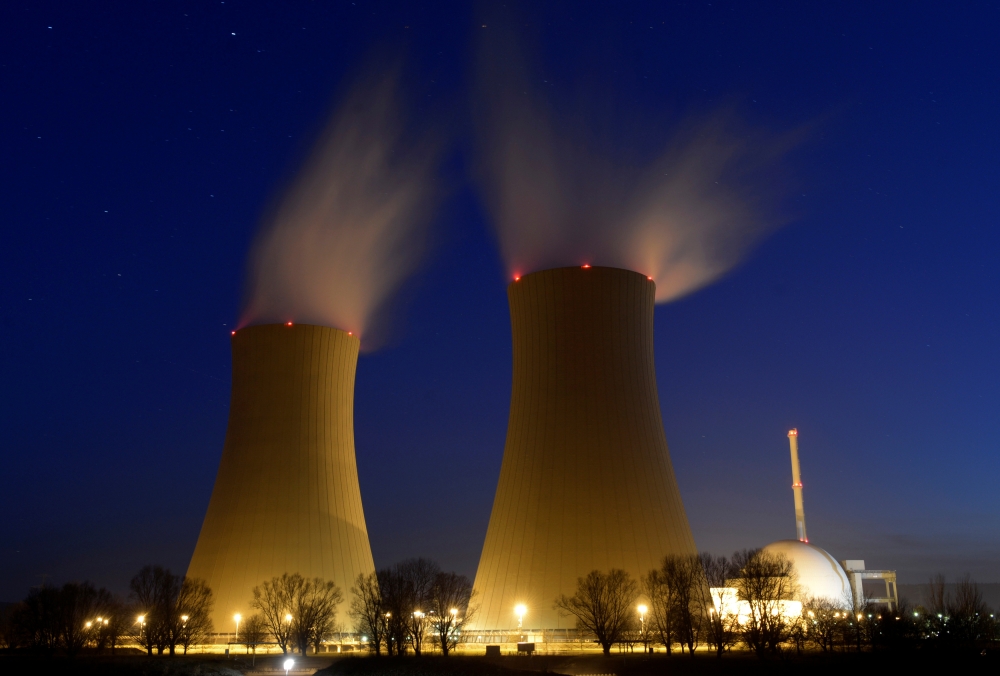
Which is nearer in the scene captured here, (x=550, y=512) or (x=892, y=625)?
(x=550, y=512)

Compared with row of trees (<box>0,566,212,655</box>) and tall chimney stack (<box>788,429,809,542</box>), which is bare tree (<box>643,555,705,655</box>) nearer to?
row of trees (<box>0,566,212,655</box>)

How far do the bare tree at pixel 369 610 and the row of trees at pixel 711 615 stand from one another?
18.1 feet

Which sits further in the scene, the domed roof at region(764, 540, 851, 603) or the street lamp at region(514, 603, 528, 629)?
the domed roof at region(764, 540, 851, 603)

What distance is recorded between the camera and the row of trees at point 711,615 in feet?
73.6

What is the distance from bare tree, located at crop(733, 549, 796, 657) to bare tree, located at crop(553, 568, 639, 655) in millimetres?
3081

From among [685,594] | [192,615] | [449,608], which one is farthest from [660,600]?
[192,615]

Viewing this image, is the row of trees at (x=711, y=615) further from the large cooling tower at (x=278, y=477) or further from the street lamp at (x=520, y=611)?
the large cooling tower at (x=278, y=477)

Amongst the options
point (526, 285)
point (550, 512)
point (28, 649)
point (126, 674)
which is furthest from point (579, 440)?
point (28, 649)

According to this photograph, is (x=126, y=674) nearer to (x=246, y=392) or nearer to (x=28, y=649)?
(x=246, y=392)

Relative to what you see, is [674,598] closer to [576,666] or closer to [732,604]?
[576,666]

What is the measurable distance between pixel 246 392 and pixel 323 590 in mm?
6175

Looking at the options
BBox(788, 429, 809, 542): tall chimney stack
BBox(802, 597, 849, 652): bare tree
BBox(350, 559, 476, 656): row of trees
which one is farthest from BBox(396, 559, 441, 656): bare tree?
BBox(788, 429, 809, 542): tall chimney stack

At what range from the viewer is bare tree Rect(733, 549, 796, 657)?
22.6m

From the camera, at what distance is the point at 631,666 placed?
19734mm
